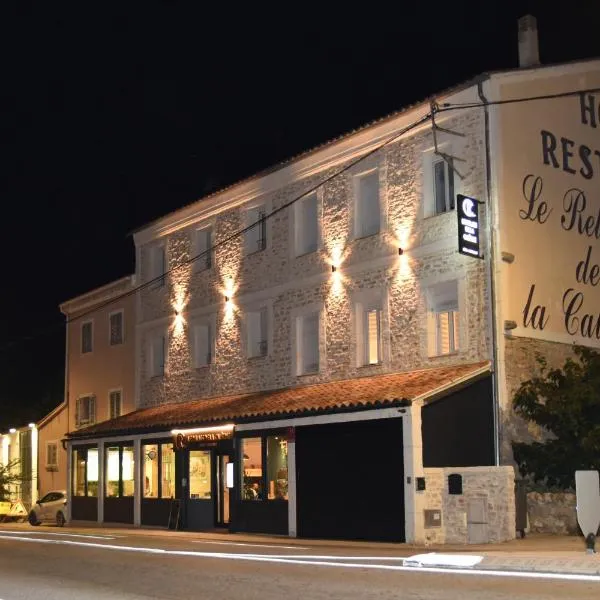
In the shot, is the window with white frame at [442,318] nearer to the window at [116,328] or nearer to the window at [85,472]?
the window at [85,472]

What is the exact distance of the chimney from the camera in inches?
1000

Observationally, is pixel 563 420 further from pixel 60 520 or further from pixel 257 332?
pixel 60 520

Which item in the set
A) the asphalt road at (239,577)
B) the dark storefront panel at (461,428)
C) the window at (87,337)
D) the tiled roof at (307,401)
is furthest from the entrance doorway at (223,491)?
the window at (87,337)

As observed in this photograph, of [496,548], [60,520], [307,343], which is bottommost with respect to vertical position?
[60,520]

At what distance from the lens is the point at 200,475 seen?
28938mm

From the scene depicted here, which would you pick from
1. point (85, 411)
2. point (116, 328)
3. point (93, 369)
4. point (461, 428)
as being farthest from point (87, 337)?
point (461, 428)

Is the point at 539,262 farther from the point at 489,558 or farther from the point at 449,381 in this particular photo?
the point at 489,558

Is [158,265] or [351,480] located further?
[158,265]

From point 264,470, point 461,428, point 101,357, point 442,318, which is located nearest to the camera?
point 461,428

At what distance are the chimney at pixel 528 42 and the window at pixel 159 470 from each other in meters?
15.0

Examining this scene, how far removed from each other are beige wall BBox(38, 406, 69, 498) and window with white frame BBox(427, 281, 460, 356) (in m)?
21.2

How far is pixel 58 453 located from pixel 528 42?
26.1m

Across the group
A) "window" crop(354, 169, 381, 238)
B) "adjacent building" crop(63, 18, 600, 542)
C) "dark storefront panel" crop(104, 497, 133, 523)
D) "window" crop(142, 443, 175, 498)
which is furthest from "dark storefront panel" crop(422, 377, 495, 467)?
"dark storefront panel" crop(104, 497, 133, 523)

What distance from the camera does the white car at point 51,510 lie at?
3578 cm
